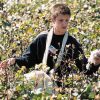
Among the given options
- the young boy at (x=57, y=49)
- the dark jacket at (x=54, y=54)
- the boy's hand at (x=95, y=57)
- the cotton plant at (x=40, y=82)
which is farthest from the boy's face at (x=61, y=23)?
the cotton plant at (x=40, y=82)

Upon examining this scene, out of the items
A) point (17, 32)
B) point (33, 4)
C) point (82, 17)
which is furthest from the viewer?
point (33, 4)

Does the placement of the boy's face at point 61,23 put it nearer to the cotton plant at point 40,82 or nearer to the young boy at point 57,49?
the young boy at point 57,49

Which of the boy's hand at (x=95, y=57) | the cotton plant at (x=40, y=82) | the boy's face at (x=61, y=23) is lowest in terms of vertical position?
the cotton plant at (x=40, y=82)

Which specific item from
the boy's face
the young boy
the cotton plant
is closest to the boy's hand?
the young boy

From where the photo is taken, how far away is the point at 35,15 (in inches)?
305

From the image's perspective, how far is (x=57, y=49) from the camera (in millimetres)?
5020

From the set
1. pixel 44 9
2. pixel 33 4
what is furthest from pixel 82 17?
pixel 33 4

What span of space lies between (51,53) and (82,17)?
9.08ft

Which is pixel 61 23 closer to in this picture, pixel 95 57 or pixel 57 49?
pixel 57 49

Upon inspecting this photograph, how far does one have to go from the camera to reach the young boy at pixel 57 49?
488 centimetres

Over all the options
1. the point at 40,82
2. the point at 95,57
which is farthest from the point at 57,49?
the point at 40,82

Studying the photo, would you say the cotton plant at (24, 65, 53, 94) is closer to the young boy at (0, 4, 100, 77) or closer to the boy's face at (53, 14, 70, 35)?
the young boy at (0, 4, 100, 77)

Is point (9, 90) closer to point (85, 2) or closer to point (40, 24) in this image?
point (40, 24)

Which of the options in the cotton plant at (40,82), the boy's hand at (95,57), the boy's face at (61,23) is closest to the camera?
the cotton plant at (40,82)
